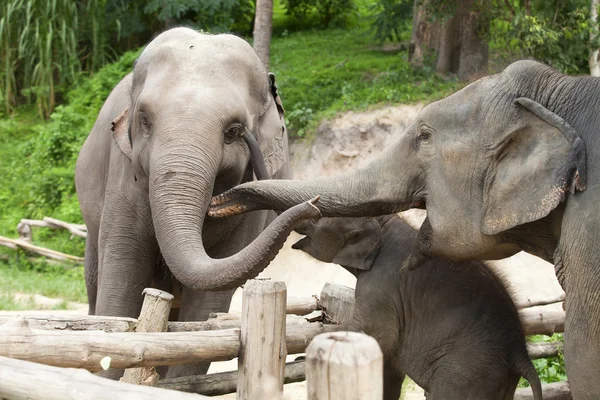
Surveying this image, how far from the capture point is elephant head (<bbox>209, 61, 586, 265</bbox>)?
13.0 feet

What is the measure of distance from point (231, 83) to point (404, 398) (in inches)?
115

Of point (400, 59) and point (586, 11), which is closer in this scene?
point (586, 11)

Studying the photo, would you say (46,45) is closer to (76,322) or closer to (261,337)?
(76,322)

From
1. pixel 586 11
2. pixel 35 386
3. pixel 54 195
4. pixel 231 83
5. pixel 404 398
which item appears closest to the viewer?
pixel 35 386

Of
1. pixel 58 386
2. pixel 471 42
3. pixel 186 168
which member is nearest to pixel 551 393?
pixel 186 168

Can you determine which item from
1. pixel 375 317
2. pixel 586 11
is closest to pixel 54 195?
pixel 586 11

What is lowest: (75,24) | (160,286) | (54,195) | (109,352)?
(54,195)

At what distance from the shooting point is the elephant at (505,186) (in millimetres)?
3783

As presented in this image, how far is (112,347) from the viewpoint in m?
3.79

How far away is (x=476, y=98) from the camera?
4.30m

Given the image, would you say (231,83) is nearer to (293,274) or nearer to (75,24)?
Answer: (293,274)

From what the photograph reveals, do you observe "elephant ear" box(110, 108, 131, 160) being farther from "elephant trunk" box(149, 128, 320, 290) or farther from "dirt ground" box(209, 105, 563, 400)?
"dirt ground" box(209, 105, 563, 400)

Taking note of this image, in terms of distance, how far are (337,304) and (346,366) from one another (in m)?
2.95

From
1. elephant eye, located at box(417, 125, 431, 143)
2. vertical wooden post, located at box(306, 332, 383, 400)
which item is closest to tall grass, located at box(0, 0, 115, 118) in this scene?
elephant eye, located at box(417, 125, 431, 143)
